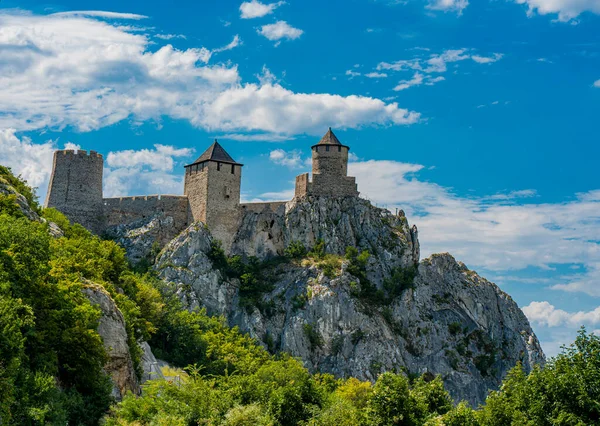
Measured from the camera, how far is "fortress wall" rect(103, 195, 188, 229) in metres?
71.2

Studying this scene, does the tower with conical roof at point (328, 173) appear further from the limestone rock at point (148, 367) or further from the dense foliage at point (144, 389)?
the dense foliage at point (144, 389)

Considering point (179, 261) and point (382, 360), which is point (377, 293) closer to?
point (382, 360)

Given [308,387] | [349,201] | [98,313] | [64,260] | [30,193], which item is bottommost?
[308,387]

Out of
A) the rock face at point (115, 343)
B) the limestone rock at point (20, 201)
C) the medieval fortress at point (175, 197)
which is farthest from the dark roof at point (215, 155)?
the rock face at point (115, 343)

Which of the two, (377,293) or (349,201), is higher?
(349,201)

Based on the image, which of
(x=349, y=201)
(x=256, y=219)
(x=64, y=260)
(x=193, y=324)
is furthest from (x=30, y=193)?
(x=349, y=201)

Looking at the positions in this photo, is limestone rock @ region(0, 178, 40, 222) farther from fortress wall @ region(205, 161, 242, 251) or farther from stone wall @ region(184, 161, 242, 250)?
fortress wall @ region(205, 161, 242, 251)

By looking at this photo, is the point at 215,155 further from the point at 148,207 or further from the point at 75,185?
the point at 75,185

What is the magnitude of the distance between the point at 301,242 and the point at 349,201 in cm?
575

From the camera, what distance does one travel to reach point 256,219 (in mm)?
73062

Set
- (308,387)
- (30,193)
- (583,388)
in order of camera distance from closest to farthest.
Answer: (583,388) → (308,387) → (30,193)

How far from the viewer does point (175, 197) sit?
72.4 metres

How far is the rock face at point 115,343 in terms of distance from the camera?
3772 centimetres

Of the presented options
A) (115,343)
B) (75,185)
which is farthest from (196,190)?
(115,343)
